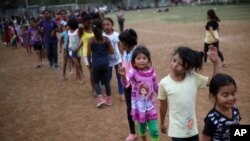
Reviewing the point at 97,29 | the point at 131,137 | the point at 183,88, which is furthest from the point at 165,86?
the point at 97,29

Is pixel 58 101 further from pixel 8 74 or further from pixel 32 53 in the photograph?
pixel 32 53

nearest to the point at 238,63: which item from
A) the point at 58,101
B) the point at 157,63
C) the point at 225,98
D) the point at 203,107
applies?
the point at 157,63

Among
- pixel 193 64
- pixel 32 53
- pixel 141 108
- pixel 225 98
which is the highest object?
pixel 193 64

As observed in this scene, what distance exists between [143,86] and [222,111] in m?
1.44

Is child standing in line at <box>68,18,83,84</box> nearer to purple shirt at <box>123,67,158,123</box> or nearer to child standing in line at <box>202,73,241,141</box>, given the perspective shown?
purple shirt at <box>123,67,158,123</box>

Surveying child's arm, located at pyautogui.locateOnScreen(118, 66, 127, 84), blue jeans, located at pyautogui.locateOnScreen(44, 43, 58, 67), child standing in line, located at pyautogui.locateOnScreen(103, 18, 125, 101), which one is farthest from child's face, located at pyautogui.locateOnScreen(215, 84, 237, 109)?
blue jeans, located at pyautogui.locateOnScreen(44, 43, 58, 67)

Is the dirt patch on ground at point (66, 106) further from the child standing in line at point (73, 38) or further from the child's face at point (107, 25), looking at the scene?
the child's face at point (107, 25)

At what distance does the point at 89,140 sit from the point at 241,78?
4408 mm

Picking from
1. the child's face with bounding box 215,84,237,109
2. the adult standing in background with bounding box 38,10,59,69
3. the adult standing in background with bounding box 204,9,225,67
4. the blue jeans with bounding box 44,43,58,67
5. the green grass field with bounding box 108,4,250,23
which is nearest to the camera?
the child's face with bounding box 215,84,237,109

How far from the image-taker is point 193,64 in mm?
2914

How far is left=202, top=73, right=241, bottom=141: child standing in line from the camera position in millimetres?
2471

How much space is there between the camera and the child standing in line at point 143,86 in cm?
379

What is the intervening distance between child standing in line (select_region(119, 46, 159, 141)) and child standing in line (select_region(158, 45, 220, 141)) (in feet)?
2.53

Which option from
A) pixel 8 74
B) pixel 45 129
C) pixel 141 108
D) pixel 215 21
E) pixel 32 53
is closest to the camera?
pixel 141 108
